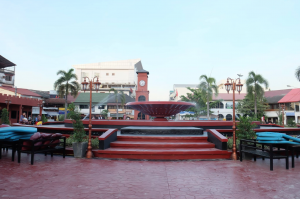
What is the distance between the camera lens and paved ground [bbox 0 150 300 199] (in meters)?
4.82

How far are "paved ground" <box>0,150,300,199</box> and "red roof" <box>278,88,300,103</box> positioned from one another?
42258mm

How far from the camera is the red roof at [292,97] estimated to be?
4312cm

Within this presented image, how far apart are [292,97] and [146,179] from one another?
48.1 m

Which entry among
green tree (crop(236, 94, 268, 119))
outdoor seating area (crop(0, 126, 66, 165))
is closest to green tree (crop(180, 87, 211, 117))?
green tree (crop(236, 94, 268, 119))

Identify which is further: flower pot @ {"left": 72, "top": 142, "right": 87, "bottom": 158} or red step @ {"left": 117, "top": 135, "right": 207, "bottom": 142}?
red step @ {"left": 117, "top": 135, "right": 207, "bottom": 142}

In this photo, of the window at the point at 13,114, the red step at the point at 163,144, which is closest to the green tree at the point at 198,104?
the window at the point at 13,114

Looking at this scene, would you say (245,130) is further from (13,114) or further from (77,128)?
(13,114)

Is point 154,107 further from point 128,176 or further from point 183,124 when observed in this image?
point 128,176

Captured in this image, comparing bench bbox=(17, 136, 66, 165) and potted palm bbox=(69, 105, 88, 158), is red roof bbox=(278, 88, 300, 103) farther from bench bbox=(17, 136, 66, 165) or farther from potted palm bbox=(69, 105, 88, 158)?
bench bbox=(17, 136, 66, 165)

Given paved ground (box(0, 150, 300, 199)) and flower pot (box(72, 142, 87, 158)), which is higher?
flower pot (box(72, 142, 87, 158))

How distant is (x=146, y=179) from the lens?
5867mm

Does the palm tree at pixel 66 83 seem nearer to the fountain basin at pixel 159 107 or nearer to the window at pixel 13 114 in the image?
the window at pixel 13 114

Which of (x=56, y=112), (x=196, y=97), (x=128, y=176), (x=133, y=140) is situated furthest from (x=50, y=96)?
(x=128, y=176)

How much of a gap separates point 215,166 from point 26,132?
716 cm
